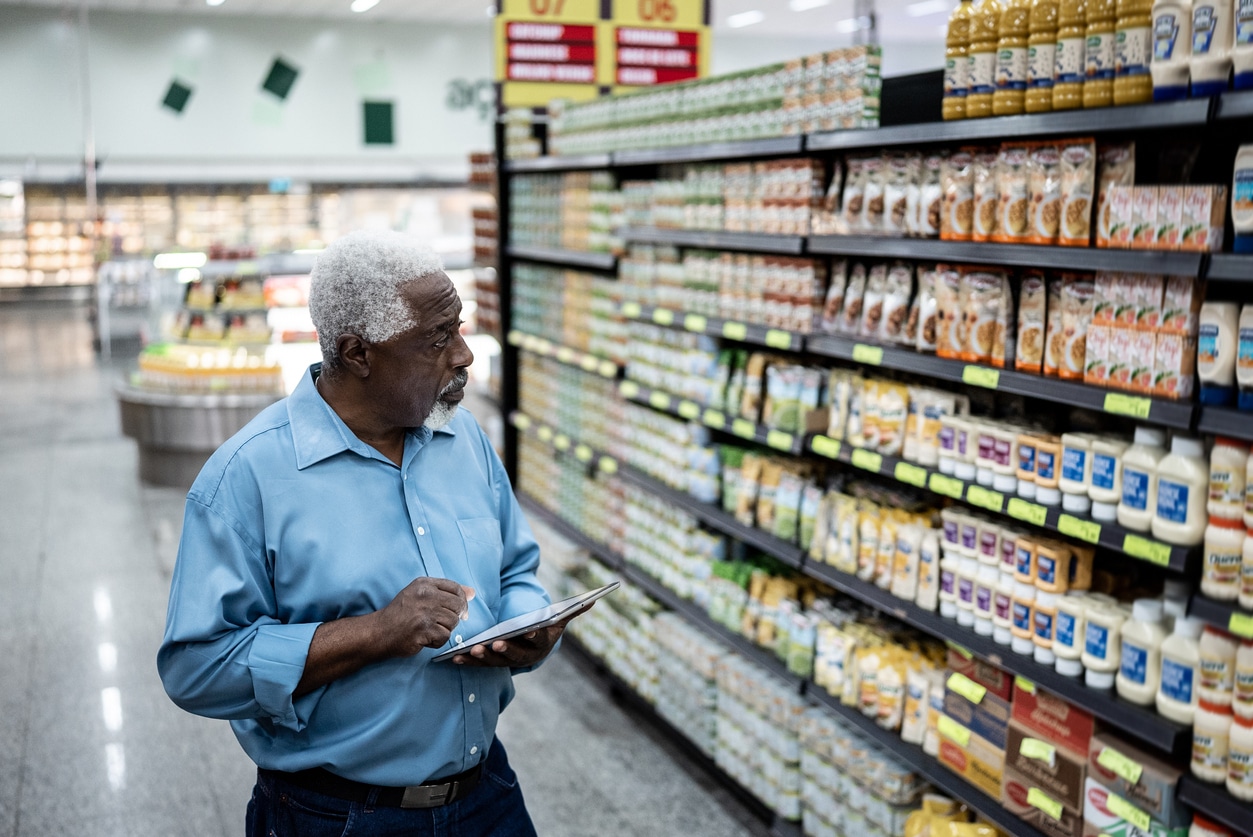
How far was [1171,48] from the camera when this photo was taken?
85.8 inches

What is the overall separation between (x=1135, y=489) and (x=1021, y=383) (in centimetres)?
40

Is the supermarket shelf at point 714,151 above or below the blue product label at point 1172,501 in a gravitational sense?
above

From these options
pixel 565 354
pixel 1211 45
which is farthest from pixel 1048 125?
pixel 565 354

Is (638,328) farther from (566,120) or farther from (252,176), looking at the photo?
(252,176)

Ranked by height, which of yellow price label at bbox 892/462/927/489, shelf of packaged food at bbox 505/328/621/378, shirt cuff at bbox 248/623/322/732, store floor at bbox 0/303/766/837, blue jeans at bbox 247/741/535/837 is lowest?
store floor at bbox 0/303/766/837

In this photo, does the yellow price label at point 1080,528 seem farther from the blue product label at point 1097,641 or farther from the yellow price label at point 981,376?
the yellow price label at point 981,376

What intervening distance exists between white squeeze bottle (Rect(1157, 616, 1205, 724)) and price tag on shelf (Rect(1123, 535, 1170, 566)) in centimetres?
14

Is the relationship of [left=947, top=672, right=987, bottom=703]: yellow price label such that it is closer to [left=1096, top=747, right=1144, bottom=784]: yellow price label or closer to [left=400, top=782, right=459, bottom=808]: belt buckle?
[left=1096, top=747, right=1144, bottom=784]: yellow price label

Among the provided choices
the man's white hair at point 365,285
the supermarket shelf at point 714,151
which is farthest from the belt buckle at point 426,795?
the supermarket shelf at point 714,151

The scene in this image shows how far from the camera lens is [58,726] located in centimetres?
445

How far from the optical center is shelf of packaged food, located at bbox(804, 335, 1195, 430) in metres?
2.26

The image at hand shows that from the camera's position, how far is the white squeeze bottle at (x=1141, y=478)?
2.34 m

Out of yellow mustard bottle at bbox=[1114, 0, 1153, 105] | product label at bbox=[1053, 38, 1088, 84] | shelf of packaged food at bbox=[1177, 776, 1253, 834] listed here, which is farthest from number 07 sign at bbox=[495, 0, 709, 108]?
shelf of packaged food at bbox=[1177, 776, 1253, 834]

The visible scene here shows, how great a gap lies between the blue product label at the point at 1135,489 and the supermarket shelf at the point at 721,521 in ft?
4.40
